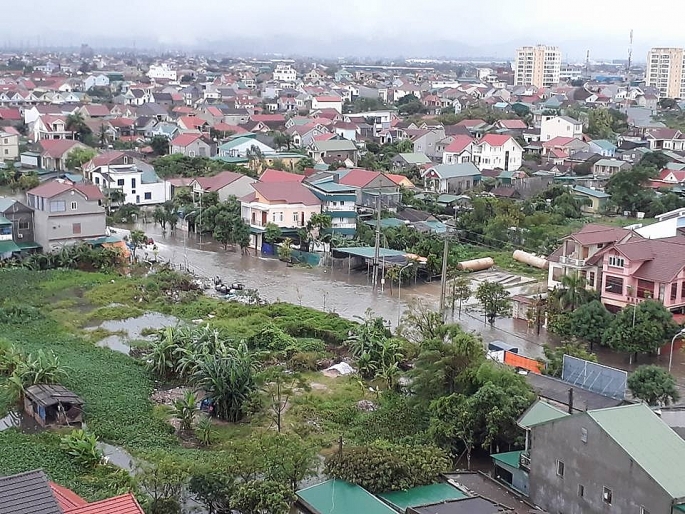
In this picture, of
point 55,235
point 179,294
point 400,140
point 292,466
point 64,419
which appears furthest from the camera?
point 400,140

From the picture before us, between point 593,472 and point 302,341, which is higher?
point 593,472

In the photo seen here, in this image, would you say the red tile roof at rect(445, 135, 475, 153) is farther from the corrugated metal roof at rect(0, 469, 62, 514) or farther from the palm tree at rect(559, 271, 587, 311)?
the corrugated metal roof at rect(0, 469, 62, 514)

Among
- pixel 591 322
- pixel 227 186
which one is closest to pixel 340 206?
pixel 227 186

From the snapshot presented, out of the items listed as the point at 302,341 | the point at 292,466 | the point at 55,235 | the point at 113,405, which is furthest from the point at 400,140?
the point at 292,466

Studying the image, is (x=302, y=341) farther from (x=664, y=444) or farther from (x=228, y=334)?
(x=664, y=444)

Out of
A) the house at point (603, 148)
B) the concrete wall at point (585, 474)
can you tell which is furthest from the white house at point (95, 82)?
the concrete wall at point (585, 474)
